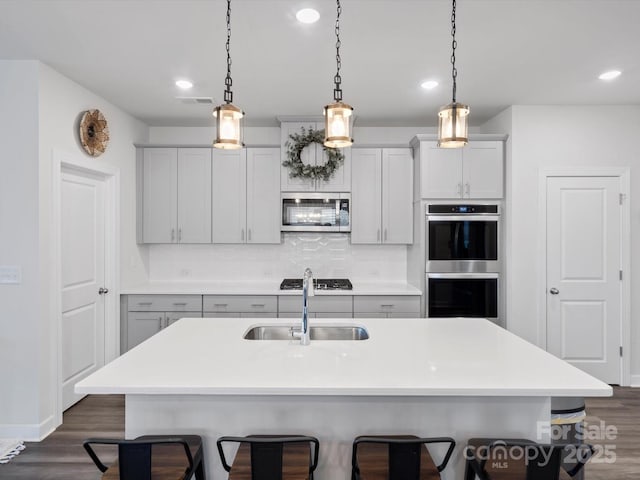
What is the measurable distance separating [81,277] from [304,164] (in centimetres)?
236

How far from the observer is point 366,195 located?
4.32m

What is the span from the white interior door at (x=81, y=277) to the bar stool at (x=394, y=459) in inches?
112

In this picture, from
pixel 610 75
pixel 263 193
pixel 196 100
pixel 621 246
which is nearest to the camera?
pixel 610 75

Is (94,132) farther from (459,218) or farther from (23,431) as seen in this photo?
(459,218)

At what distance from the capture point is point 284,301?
Answer: 398 centimetres

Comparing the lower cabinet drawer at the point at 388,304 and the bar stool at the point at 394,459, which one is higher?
the lower cabinet drawer at the point at 388,304

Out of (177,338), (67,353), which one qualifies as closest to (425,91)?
(177,338)

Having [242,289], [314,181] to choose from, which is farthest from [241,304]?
[314,181]

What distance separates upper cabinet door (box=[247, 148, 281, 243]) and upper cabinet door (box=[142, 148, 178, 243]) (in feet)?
2.69

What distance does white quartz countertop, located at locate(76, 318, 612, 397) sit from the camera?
1.50 m

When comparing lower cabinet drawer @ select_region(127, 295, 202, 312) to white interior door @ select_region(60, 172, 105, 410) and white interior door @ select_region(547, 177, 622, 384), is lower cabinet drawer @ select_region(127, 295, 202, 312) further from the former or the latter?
white interior door @ select_region(547, 177, 622, 384)

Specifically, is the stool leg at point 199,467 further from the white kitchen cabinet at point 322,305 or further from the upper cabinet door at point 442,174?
the upper cabinet door at point 442,174

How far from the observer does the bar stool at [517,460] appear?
4.51ft

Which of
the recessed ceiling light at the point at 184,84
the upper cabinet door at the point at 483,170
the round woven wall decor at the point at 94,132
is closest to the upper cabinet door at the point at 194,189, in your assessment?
the round woven wall decor at the point at 94,132
